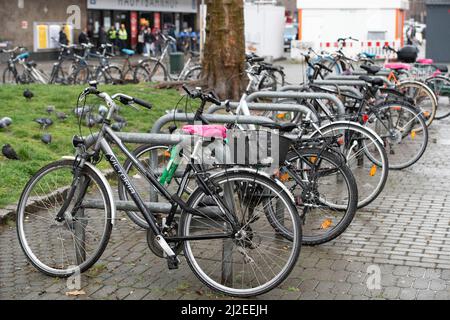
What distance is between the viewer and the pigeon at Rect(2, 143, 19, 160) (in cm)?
834

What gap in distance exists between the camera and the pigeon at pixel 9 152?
8344mm

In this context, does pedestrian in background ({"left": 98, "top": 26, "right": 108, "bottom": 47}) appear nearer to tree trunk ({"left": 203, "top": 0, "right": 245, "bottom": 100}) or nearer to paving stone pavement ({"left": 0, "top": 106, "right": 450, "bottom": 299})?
tree trunk ({"left": 203, "top": 0, "right": 245, "bottom": 100})

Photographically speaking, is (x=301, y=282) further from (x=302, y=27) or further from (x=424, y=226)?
(x=302, y=27)

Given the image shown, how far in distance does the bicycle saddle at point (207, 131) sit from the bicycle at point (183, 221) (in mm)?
153

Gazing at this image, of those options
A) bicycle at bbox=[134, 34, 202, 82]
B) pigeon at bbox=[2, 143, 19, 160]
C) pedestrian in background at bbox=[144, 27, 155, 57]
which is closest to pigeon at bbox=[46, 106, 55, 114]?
pigeon at bbox=[2, 143, 19, 160]

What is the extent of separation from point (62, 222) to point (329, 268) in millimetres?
1868

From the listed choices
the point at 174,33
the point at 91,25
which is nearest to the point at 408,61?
the point at 91,25

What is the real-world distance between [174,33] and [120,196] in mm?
36979

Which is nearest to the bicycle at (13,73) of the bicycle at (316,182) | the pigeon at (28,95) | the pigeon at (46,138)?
the pigeon at (28,95)

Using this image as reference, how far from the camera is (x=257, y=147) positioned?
5.39m

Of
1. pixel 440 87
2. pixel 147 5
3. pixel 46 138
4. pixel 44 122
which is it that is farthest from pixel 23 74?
pixel 147 5

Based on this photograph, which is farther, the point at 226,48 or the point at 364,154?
the point at 226,48

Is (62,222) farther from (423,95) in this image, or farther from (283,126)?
(423,95)
